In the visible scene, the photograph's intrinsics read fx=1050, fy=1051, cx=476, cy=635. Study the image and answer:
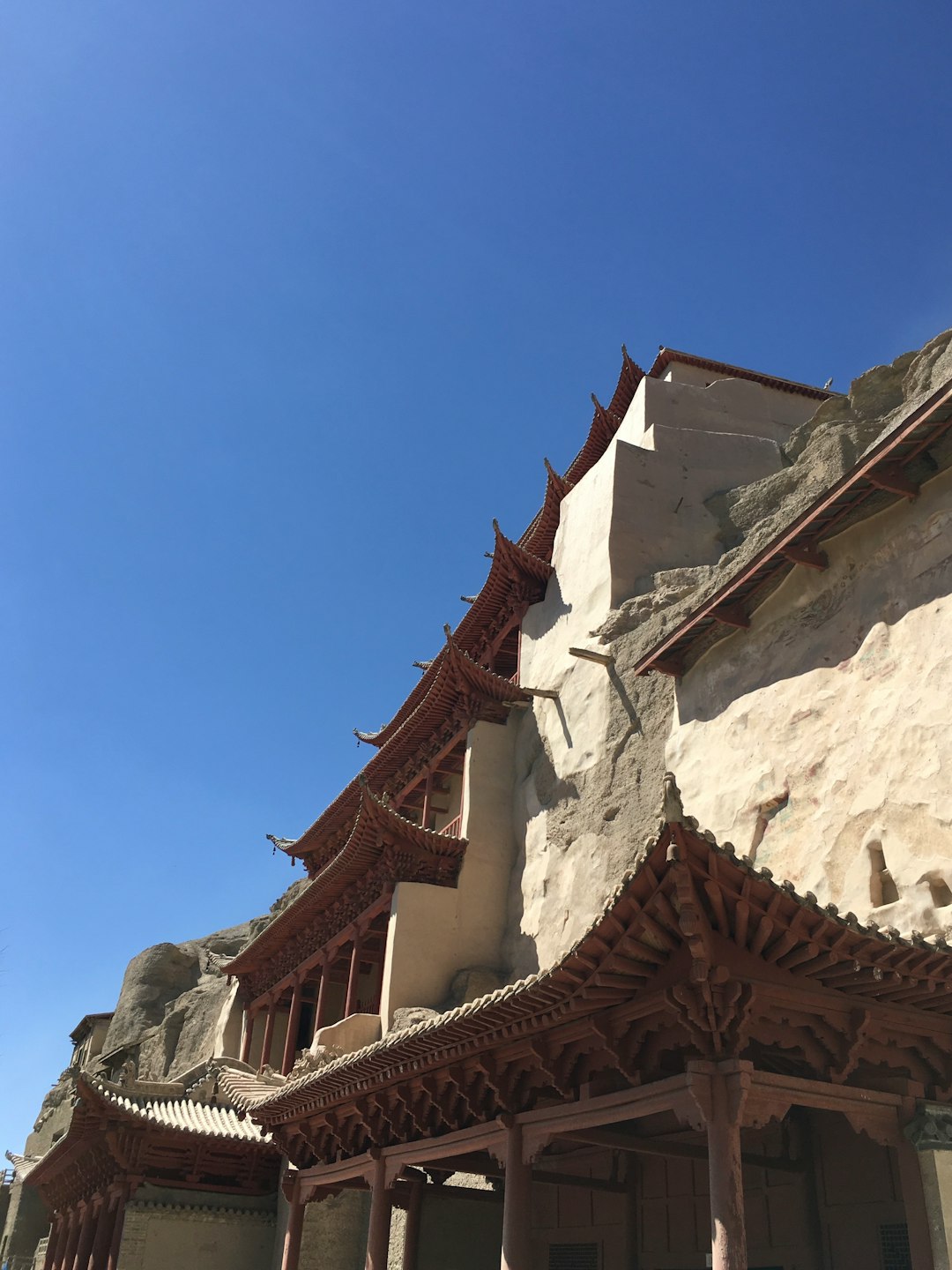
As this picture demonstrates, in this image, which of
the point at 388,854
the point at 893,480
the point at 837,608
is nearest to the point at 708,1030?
the point at 837,608

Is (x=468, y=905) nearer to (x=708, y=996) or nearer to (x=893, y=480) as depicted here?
(x=893, y=480)

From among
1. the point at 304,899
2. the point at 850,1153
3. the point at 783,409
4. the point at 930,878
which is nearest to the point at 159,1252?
the point at 304,899

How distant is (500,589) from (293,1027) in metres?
9.48

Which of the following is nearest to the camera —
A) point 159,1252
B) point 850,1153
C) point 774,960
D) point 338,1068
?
point 774,960

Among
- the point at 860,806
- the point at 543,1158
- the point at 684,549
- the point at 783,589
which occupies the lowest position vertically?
the point at 543,1158

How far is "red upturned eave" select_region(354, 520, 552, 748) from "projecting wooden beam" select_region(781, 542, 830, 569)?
858cm

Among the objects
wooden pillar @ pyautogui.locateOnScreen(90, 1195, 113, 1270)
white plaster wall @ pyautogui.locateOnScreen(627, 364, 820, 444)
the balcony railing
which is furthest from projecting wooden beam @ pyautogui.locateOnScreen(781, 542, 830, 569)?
wooden pillar @ pyautogui.locateOnScreen(90, 1195, 113, 1270)

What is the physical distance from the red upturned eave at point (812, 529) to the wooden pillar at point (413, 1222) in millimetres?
7039

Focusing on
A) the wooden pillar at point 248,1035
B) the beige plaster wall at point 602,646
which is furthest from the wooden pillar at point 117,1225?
the wooden pillar at point 248,1035

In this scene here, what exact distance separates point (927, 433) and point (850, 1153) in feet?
21.9

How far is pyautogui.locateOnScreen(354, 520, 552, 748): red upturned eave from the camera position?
2064cm

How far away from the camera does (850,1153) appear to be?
28.0ft

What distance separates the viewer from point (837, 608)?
11797 millimetres

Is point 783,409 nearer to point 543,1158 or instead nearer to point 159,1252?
point 543,1158
